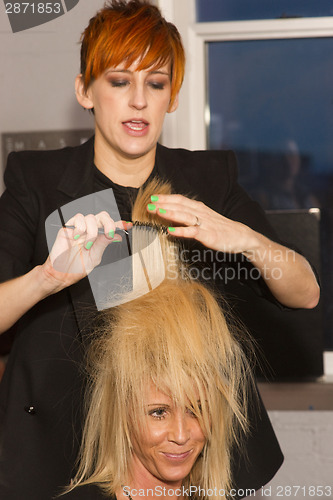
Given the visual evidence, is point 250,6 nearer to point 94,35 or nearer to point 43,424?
point 94,35

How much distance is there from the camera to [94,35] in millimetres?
1119

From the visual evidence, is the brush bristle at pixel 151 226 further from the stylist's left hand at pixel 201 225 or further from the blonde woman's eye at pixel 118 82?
the blonde woman's eye at pixel 118 82

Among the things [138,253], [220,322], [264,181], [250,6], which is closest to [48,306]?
[138,253]

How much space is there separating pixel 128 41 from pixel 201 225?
0.36 metres

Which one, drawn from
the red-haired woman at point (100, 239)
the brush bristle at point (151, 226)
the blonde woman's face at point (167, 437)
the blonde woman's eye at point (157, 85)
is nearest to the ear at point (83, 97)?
the red-haired woman at point (100, 239)

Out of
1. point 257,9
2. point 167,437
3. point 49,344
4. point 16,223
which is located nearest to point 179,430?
point 167,437

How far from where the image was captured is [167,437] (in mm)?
1037

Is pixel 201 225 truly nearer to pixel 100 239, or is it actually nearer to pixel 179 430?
pixel 100 239

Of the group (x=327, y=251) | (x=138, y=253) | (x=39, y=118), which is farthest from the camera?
(x=327, y=251)

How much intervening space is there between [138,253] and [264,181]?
1.14 m

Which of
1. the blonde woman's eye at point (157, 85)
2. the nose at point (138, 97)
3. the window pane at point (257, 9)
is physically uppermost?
the window pane at point (257, 9)

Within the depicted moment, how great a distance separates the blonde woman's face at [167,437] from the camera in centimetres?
103

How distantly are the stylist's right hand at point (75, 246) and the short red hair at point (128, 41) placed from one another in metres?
0.29

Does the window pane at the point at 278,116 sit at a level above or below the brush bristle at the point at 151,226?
above
